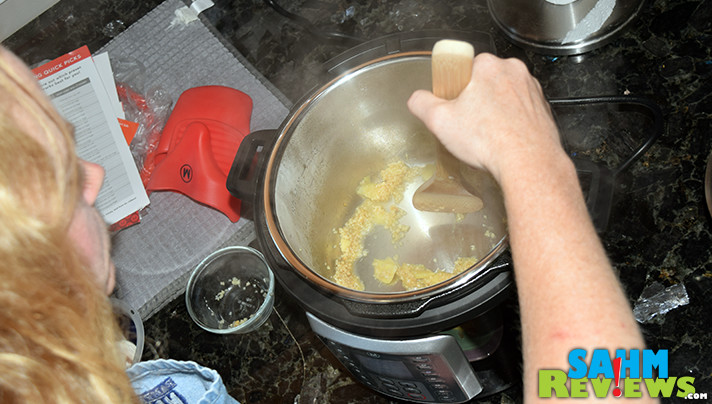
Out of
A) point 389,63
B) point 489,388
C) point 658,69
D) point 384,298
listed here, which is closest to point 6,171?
point 384,298

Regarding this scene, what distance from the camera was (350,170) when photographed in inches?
42.3

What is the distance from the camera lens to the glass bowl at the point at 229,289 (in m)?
1.06

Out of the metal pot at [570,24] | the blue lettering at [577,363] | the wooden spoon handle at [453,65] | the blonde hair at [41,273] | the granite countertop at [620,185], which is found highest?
the blonde hair at [41,273]

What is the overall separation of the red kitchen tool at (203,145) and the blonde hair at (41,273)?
1.99 feet

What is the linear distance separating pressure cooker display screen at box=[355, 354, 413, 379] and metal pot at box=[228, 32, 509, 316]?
11 centimetres

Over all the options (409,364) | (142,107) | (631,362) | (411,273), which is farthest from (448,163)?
(142,107)

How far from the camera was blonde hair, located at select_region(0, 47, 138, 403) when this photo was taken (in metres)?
0.42

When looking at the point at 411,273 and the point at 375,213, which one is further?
the point at 375,213

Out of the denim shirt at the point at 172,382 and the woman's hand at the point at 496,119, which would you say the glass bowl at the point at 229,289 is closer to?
the denim shirt at the point at 172,382

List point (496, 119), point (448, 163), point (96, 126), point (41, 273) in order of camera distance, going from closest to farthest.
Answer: point (41, 273), point (496, 119), point (448, 163), point (96, 126)

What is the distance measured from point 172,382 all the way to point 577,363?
0.58m

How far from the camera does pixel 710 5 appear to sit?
112cm

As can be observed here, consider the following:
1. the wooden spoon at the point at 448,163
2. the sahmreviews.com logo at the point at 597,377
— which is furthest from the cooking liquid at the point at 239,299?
the sahmreviews.com logo at the point at 597,377

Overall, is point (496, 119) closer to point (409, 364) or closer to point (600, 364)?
point (600, 364)
